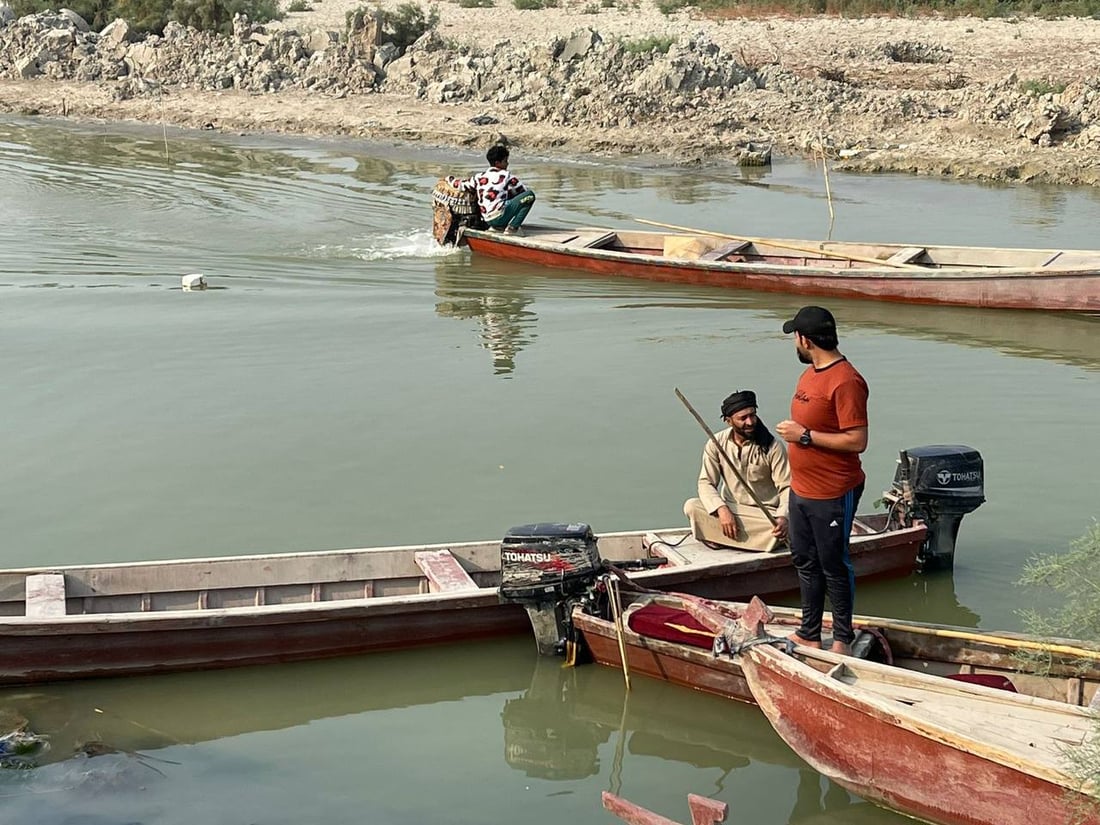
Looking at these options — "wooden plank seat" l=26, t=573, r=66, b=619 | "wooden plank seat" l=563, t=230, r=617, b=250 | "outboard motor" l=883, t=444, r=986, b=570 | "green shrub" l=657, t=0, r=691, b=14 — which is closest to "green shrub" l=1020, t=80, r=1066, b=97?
"wooden plank seat" l=563, t=230, r=617, b=250

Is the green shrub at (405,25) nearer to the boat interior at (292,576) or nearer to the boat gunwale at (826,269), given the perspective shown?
the boat gunwale at (826,269)

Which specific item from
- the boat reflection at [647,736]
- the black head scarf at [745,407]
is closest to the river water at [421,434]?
the boat reflection at [647,736]

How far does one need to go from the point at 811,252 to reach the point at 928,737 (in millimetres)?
11095

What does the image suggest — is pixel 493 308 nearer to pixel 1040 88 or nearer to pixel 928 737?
pixel 928 737

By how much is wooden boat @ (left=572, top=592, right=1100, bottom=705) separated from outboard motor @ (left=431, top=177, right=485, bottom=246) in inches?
420

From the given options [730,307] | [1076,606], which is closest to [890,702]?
[1076,606]

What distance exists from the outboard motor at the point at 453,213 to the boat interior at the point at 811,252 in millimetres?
814

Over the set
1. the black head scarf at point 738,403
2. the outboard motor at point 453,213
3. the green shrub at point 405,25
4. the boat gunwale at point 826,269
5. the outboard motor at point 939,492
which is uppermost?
the green shrub at point 405,25

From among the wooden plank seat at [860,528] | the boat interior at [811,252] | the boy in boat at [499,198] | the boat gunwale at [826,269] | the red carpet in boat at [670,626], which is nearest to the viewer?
the red carpet in boat at [670,626]

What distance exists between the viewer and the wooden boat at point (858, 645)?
673 centimetres

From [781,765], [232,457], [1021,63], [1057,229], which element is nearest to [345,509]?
[232,457]

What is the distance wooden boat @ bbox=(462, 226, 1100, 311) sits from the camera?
1478 cm

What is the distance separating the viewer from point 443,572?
8273 millimetres

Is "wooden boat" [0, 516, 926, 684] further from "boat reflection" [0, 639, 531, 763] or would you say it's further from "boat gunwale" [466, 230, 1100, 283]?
"boat gunwale" [466, 230, 1100, 283]
